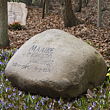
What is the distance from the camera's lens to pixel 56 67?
407cm

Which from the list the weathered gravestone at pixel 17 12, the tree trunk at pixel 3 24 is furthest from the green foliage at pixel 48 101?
the weathered gravestone at pixel 17 12

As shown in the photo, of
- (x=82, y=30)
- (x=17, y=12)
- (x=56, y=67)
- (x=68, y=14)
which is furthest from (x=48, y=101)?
(x=17, y=12)

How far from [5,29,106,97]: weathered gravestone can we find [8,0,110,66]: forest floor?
1.33 m

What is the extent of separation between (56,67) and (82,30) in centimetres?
611

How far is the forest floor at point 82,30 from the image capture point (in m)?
7.86

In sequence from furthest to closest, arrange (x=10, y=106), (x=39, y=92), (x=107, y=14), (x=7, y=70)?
(x=107, y=14), (x=7, y=70), (x=39, y=92), (x=10, y=106)

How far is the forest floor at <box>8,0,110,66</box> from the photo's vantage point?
25.8 feet

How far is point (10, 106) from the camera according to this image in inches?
143

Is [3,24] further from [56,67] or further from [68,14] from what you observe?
[68,14]

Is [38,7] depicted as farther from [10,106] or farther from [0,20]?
[10,106]

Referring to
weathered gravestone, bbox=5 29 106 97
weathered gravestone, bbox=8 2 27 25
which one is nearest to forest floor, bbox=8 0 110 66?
weathered gravestone, bbox=8 2 27 25

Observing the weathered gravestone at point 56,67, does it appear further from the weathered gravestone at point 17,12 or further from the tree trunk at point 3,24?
the weathered gravestone at point 17,12

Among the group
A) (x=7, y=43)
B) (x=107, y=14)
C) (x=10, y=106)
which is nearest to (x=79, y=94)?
(x=10, y=106)

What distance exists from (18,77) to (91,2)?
1618 centimetres
